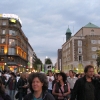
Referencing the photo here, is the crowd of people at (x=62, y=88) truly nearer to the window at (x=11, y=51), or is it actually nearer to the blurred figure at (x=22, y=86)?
the blurred figure at (x=22, y=86)

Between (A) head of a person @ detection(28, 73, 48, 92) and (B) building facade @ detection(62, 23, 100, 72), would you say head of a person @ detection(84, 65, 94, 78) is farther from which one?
(B) building facade @ detection(62, 23, 100, 72)

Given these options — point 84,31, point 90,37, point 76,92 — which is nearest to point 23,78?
point 76,92

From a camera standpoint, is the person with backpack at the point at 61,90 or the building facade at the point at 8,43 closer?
the person with backpack at the point at 61,90

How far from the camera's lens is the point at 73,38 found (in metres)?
83.2

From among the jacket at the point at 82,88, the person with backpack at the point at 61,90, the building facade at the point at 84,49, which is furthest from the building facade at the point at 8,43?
the jacket at the point at 82,88

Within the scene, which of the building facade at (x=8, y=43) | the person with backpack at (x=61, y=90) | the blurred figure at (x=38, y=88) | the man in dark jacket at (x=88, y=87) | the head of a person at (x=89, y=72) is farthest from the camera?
the building facade at (x=8, y=43)

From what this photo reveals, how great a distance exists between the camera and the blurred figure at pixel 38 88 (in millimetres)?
3557

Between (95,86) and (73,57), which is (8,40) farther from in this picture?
(95,86)

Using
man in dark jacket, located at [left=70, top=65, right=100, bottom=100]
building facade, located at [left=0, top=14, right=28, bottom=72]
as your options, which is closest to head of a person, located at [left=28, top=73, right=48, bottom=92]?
man in dark jacket, located at [left=70, top=65, right=100, bottom=100]

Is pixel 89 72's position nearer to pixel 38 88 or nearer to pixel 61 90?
pixel 61 90

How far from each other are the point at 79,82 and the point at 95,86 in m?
0.45

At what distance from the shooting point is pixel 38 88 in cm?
357

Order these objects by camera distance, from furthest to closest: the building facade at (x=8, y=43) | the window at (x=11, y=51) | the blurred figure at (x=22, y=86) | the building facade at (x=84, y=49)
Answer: the building facade at (x=84, y=49), the window at (x=11, y=51), the building facade at (x=8, y=43), the blurred figure at (x=22, y=86)

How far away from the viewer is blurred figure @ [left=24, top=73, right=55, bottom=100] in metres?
3.56
